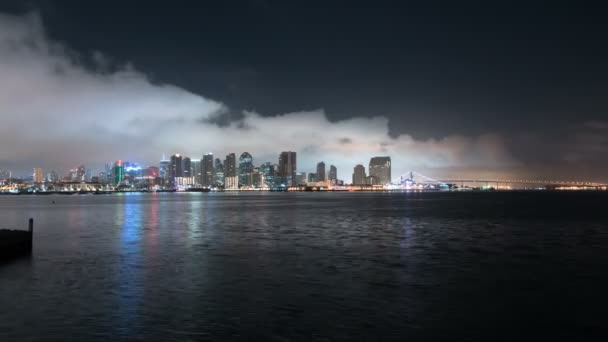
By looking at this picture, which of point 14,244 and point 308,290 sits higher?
point 14,244

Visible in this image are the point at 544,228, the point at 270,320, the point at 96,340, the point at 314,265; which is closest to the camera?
the point at 96,340

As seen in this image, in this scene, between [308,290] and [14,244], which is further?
[14,244]

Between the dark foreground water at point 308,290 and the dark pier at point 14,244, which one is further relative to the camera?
the dark pier at point 14,244

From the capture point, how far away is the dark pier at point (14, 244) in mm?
29172

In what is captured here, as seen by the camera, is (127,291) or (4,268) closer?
(127,291)

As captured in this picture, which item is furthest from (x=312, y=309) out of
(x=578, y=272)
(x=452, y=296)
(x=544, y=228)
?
(x=544, y=228)

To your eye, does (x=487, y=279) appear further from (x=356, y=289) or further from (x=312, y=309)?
(x=312, y=309)

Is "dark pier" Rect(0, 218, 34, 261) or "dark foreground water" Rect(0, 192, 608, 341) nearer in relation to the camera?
"dark foreground water" Rect(0, 192, 608, 341)

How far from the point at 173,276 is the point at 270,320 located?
32.0ft

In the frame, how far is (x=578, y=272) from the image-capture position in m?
24.5

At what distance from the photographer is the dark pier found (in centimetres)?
2917

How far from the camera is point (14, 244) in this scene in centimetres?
3038

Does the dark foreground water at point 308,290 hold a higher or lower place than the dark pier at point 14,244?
lower

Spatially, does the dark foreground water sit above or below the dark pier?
below
